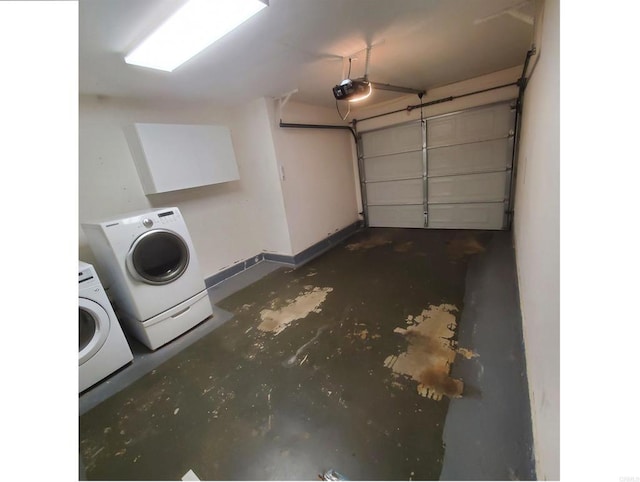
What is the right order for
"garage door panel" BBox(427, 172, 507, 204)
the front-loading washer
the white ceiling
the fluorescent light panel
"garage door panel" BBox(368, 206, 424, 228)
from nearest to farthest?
the fluorescent light panel, the white ceiling, the front-loading washer, "garage door panel" BBox(427, 172, 507, 204), "garage door panel" BBox(368, 206, 424, 228)

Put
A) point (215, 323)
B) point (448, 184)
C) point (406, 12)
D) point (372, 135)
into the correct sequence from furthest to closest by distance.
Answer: point (372, 135) → point (448, 184) → point (215, 323) → point (406, 12)

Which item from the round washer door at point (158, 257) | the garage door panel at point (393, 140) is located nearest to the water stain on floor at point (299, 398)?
the round washer door at point (158, 257)

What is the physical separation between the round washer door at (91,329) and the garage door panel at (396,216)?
4325mm

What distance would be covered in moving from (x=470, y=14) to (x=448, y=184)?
270cm

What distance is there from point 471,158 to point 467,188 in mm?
470

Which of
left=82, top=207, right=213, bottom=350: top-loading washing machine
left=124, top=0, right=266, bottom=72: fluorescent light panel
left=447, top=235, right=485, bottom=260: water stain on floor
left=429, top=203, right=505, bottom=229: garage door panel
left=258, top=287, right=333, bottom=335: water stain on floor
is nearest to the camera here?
left=124, top=0, right=266, bottom=72: fluorescent light panel

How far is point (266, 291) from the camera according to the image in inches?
113

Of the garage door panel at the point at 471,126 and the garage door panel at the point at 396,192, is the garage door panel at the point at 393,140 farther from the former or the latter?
the garage door panel at the point at 396,192

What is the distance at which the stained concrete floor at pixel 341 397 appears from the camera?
1.12 m

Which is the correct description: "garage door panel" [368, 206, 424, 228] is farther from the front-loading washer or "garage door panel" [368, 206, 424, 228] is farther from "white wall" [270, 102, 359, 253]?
the front-loading washer

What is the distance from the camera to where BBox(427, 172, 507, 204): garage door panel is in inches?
147

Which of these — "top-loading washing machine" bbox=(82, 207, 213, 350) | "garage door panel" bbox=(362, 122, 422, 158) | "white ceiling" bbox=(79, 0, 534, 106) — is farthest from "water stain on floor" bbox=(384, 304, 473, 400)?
"garage door panel" bbox=(362, 122, 422, 158)
